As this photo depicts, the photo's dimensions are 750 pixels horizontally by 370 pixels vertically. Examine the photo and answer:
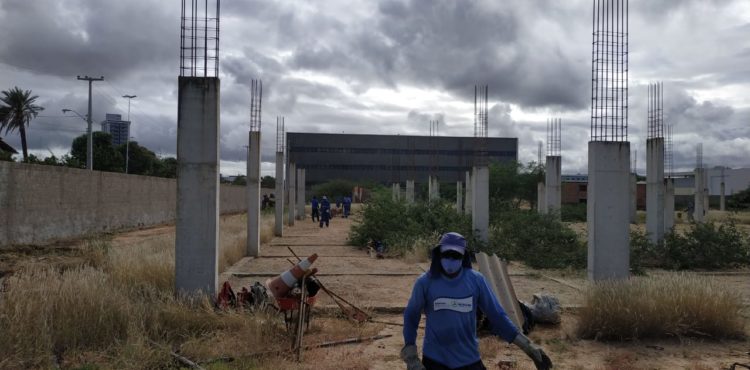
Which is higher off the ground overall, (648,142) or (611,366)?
(648,142)

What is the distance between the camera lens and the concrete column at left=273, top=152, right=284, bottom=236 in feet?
77.4

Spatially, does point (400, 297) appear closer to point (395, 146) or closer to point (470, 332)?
point (470, 332)

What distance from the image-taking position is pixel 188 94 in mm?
8328

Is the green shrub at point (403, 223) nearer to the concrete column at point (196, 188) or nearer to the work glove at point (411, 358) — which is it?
the concrete column at point (196, 188)

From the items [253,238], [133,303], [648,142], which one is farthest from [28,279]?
[648,142]

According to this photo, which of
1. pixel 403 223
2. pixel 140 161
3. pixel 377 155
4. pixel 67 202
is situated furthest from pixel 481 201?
pixel 377 155

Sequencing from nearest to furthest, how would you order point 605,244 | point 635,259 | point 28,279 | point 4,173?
point 28,279, point 605,244, point 635,259, point 4,173

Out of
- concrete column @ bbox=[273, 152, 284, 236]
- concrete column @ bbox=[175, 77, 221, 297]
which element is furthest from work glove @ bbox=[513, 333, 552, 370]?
concrete column @ bbox=[273, 152, 284, 236]

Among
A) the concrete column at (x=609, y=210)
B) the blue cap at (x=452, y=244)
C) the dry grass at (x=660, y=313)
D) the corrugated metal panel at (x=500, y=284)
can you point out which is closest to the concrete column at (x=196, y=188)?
the corrugated metal panel at (x=500, y=284)

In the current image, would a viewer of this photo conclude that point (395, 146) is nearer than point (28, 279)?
No

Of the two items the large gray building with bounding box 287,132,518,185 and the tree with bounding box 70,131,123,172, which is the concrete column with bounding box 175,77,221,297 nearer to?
→ the tree with bounding box 70,131,123,172

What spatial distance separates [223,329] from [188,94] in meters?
3.40

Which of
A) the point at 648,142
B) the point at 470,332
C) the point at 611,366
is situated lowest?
the point at 611,366

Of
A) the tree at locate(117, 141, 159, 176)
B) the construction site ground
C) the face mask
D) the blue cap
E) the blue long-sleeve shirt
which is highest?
the tree at locate(117, 141, 159, 176)
